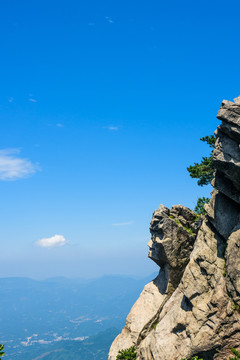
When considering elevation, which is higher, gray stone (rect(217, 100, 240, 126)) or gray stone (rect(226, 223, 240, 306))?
gray stone (rect(217, 100, 240, 126))

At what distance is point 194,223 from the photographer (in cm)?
3934

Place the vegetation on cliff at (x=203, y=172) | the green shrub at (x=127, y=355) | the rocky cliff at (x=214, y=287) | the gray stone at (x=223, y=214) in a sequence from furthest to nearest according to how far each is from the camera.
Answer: the vegetation on cliff at (x=203, y=172) → the green shrub at (x=127, y=355) → the gray stone at (x=223, y=214) → the rocky cliff at (x=214, y=287)

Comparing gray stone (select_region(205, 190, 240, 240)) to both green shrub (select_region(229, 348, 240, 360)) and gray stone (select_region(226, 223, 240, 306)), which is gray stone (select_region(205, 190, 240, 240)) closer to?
gray stone (select_region(226, 223, 240, 306))

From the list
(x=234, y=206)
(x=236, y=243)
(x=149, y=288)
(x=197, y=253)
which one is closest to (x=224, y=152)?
(x=234, y=206)

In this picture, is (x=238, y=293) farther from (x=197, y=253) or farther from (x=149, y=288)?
(x=149, y=288)

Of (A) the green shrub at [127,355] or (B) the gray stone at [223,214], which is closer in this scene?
(B) the gray stone at [223,214]

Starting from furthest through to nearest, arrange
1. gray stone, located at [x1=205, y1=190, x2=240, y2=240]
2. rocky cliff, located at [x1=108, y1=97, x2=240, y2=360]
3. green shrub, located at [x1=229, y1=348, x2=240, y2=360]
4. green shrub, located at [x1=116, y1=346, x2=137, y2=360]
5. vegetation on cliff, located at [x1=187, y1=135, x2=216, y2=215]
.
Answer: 1. vegetation on cliff, located at [x1=187, y1=135, x2=216, y2=215]
2. green shrub, located at [x1=116, y1=346, x2=137, y2=360]
3. gray stone, located at [x1=205, y1=190, x2=240, y2=240]
4. rocky cliff, located at [x1=108, y1=97, x2=240, y2=360]
5. green shrub, located at [x1=229, y1=348, x2=240, y2=360]

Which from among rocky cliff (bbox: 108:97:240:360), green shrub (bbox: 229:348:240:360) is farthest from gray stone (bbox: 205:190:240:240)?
green shrub (bbox: 229:348:240:360)

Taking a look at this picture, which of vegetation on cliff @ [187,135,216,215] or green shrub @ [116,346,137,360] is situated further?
vegetation on cliff @ [187,135,216,215]

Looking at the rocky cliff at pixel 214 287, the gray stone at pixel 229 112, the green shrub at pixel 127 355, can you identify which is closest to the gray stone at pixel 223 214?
the rocky cliff at pixel 214 287

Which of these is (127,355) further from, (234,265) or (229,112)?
(229,112)

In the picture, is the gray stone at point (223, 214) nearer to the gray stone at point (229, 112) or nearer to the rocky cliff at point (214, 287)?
the rocky cliff at point (214, 287)

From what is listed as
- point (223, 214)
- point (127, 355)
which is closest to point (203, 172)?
point (223, 214)

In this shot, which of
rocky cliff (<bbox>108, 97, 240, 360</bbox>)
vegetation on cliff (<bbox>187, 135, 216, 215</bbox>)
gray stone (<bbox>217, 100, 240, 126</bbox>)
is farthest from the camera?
vegetation on cliff (<bbox>187, 135, 216, 215</bbox>)
